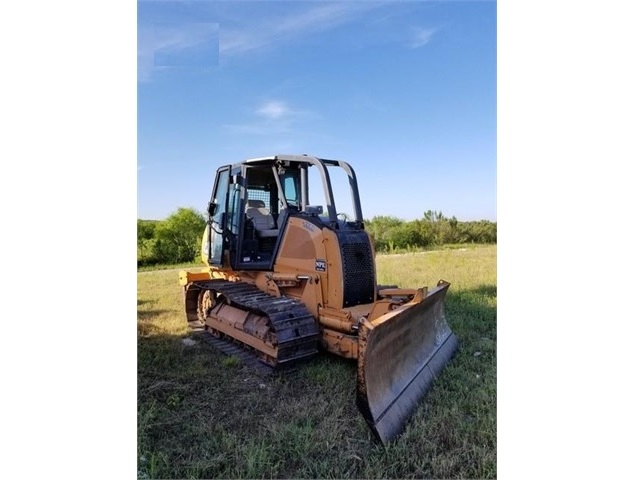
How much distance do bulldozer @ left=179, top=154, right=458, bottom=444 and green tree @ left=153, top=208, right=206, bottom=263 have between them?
34cm

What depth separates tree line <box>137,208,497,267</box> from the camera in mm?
2436

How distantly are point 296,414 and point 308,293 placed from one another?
1097mm

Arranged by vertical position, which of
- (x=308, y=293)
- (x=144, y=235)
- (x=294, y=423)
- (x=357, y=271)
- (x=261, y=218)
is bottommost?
(x=294, y=423)

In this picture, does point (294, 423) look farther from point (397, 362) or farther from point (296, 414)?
point (397, 362)

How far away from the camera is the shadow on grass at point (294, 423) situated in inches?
75.2

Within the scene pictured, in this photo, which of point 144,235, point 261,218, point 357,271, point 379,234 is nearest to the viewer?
point 144,235

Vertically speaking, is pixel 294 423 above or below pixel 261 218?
below

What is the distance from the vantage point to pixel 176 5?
235 centimetres

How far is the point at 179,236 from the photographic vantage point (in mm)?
3240

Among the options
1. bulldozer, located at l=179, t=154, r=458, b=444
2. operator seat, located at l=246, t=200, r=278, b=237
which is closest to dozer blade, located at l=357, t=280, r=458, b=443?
bulldozer, located at l=179, t=154, r=458, b=444

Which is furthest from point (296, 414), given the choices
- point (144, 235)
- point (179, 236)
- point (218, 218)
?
point (218, 218)

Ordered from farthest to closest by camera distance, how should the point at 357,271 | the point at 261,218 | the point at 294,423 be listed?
the point at 261,218, the point at 357,271, the point at 294,423
